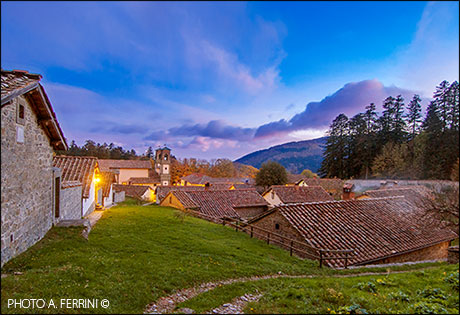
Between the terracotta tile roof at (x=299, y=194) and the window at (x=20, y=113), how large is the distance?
2817cm

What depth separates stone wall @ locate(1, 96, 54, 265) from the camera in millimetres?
5460

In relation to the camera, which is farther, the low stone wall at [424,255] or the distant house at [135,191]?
the distant house at [135,191]

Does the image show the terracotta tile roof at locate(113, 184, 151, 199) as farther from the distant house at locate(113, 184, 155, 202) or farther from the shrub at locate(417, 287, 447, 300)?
the shrub at locate(417, 287, 447, 300)

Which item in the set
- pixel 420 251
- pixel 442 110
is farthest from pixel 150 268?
pixel 442 110

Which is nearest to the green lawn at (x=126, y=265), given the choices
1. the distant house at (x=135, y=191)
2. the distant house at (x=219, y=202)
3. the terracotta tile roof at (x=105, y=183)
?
the distant house at (x=219, y=202)

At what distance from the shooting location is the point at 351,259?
11.6 m

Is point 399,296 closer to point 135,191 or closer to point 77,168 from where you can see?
point 77,168

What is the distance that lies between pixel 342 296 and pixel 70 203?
12.2 m

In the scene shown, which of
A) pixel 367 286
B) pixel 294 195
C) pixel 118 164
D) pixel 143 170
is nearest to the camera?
pixel 367 286

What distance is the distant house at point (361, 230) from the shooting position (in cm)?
1259

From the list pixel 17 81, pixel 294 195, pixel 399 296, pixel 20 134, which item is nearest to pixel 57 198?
pixel 20 134

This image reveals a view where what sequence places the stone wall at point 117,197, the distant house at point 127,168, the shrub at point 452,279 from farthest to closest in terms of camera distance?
the distant house at point 127,168
the stone wall at point 117,197
the shrub at point 452,279

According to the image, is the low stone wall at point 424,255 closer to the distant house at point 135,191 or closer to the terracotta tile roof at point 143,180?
the distant house at point 135,191

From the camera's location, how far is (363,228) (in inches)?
572
